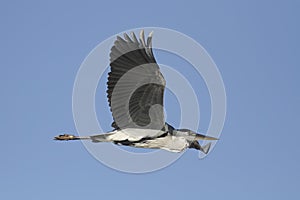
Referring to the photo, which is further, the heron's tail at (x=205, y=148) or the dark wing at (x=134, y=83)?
the heron's tail at (x=205, y=148)

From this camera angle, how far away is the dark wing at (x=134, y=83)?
49.0ft

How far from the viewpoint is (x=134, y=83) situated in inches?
602

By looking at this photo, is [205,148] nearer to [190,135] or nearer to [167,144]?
[190,135]

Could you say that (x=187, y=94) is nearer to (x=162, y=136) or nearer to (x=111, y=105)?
(x=162, y=136)

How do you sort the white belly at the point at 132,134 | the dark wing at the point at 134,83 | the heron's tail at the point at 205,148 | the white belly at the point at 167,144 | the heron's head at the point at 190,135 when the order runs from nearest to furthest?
the dark wing at the point at 134,83 → the white belly at the point at 132,134 → the white belly at the point at 167,144 → the heron's head at the point at 190,135 → the heron's tail at the point at 205,148

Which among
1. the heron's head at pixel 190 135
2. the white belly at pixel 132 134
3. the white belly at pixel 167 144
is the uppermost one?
the heron's head at pixel 190 135

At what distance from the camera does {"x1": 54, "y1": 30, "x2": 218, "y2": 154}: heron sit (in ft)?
49.2

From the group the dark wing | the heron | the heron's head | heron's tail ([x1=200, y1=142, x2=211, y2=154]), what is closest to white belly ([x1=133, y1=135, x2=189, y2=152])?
the heron

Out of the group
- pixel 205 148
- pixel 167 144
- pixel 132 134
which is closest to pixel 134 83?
pixel 132 134

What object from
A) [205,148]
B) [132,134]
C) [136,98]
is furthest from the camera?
[205,148]

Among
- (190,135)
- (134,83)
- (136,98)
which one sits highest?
(134,83)

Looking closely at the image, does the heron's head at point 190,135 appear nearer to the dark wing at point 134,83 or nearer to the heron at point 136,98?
the heron at point 136,98

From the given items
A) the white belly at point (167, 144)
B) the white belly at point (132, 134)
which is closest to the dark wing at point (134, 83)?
the white belly at point (132, 134)

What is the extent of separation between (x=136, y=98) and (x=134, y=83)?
0.46m
